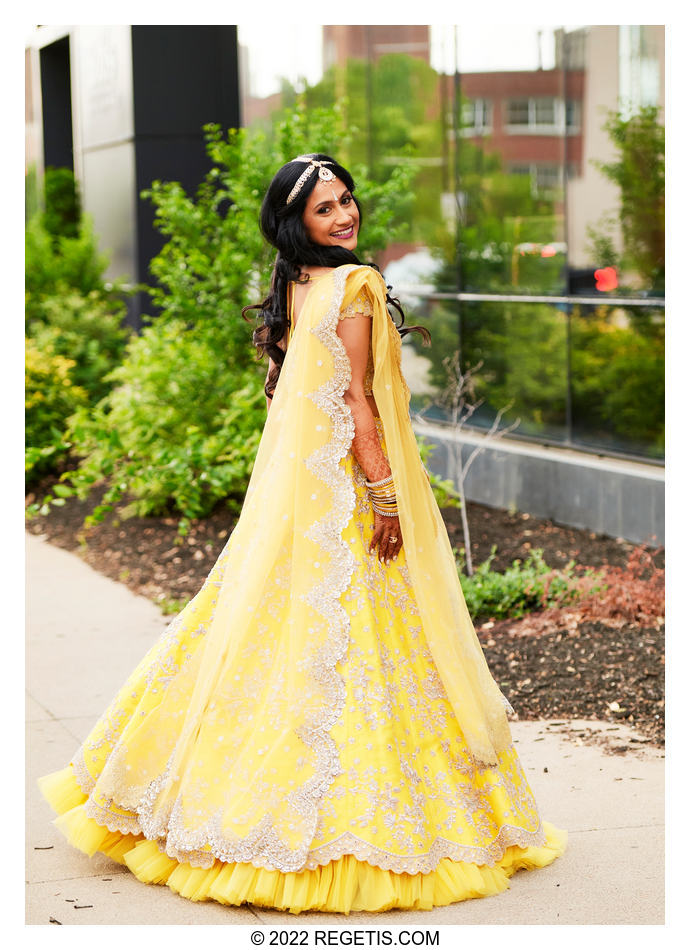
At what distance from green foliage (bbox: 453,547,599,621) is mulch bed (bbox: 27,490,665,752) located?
0.17m

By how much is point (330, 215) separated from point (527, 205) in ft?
18.8

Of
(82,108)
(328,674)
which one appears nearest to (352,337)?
(328,674)

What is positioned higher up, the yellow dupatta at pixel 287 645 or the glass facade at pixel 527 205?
the glass facade at pixel 527 205

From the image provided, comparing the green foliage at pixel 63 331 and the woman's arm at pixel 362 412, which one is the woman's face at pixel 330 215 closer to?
the woman's arm at pixel 362 412

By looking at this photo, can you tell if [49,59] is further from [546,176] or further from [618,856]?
[618,856]

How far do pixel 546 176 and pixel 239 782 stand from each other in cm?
650

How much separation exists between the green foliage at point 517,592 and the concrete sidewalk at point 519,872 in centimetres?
140

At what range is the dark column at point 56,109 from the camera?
16.4 m

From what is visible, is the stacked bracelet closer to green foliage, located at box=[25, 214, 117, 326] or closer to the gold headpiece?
the gold headpiece

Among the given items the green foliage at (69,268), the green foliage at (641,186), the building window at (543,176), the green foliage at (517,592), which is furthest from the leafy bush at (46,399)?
the green foliage at (517,592)
